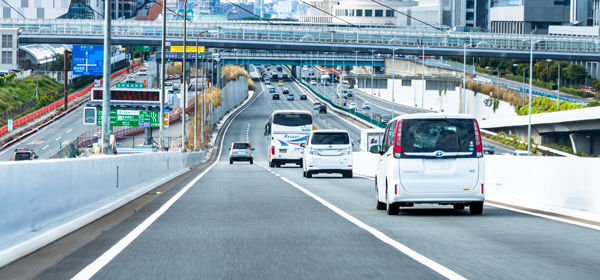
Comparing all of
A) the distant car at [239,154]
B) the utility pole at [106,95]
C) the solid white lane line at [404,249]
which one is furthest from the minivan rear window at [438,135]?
the distant car at [239,154]

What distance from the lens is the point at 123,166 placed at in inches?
710

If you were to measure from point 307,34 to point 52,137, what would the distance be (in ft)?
134

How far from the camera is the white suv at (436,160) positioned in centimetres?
1343

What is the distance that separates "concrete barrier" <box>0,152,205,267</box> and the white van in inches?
500

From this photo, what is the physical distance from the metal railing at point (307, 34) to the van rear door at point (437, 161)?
306 feet

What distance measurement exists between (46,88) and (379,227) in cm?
10841

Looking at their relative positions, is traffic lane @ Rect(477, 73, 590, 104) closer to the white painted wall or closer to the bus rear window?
Result: the white painted wall

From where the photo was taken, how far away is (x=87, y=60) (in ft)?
232

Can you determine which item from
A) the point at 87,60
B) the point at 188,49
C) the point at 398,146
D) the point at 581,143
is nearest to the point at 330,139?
the point at 398,146

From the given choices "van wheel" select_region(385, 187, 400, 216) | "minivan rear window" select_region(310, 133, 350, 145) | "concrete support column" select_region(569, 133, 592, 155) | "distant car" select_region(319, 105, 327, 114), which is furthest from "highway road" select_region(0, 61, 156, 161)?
"van wheel" select_region(385, 187, 400, 216)

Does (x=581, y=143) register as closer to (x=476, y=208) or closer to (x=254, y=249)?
(x=476, y=208)

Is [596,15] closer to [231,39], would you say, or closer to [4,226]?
[231,39]

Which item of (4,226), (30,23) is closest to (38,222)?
(4,226)

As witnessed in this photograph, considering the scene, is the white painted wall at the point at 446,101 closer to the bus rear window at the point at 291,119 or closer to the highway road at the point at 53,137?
the highway road at the point at 53,137
